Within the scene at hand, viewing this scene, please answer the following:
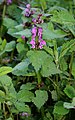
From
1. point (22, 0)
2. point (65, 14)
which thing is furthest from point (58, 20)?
point (22, 0)

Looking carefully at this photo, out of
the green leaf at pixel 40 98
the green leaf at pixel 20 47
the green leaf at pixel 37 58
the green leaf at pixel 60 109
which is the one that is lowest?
the green leaf at pixel 60 109

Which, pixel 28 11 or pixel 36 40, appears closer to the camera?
pixel 36 40

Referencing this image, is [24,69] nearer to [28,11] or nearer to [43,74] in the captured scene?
[43,74]

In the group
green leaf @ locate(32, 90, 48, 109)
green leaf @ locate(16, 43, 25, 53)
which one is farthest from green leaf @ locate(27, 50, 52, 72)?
green leaf @ locate(16, 43, 25, 53)

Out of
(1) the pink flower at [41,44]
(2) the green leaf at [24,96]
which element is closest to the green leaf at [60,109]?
(2) the green leaf at [24,96]

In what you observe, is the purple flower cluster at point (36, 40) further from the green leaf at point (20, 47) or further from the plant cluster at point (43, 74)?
the green leaf at point (20, 47)

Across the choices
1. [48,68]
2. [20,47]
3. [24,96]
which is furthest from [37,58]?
[20,47]

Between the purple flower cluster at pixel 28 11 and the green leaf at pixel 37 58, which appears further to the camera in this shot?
the purple flower cluster at pixel 28 11

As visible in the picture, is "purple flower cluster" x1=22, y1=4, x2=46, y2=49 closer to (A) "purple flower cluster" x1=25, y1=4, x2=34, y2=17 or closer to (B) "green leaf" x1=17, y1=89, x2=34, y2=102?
(B) "green leaf" x1=17, y1=89, x2=34, y2=102

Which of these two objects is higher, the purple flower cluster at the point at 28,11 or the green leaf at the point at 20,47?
the purple flower cluster at the point at 28,11
